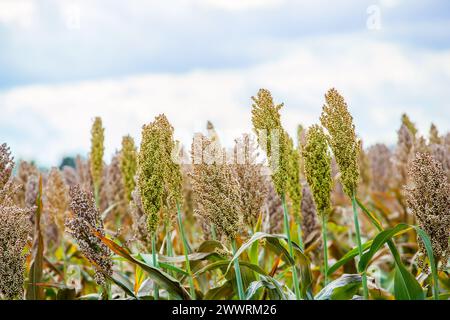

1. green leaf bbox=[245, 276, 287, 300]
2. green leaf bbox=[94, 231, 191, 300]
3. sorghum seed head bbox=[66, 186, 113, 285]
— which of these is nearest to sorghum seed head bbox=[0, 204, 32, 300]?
sorghum seed head bbox=[66, 186, 113, 285]

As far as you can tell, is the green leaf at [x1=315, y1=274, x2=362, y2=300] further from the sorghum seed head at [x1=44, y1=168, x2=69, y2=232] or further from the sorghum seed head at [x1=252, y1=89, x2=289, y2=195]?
the sorghum seed head at [x1=44, y1=168, x2=69, y2=232]

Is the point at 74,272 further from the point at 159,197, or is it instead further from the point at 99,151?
the point at 159,197

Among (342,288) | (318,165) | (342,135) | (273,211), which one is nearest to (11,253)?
(318,165)

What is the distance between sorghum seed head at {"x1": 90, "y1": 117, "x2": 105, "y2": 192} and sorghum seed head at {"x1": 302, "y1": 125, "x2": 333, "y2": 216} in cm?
300

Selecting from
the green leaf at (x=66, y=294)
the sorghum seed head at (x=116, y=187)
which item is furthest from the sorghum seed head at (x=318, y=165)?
the sorghum seed head at (x=116, y=187)

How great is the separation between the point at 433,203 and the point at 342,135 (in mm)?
529

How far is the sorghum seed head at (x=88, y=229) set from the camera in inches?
112

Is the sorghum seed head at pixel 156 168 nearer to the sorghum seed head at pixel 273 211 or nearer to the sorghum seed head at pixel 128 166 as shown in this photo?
the sorghum seed head at pixel 128 166

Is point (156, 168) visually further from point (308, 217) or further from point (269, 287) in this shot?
point (308, 217)

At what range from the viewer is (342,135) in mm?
2600

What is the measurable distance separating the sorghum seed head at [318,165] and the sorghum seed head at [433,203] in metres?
0.39

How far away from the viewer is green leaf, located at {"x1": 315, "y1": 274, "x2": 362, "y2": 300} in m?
3.11

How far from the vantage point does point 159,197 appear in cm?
283
